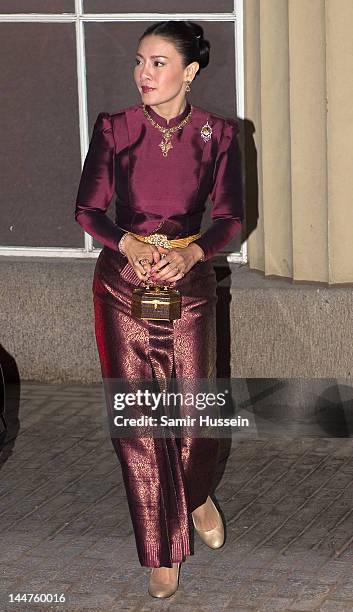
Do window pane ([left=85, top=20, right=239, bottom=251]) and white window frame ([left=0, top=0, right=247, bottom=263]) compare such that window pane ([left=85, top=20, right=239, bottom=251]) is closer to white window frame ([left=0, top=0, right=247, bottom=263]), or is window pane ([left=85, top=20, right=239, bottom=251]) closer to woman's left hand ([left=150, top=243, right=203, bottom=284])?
white window frame ([left=0, top=0, right=247, bottom=263])

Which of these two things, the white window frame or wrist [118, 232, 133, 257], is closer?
wrist [118, 232, 133, 257]

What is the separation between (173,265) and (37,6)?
4.03 m

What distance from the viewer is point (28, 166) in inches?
370

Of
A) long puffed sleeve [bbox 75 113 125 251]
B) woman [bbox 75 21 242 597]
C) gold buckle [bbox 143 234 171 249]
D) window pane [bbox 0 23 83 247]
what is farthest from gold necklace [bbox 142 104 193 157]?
window pane [bbox 0 23 83 247]

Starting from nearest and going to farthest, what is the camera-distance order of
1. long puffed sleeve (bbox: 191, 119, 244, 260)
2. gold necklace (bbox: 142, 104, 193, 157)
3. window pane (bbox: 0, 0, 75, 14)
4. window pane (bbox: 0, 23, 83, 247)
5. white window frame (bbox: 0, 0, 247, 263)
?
gold necklace (bbox: 142, 104, 193, 157) → long puffed sleeve (bbox: 191, 119, 244, 260) → white window frame (bbox: 0, 0, 247, 263) → window pane (bbox: 0, 0, 75, 14) → window pane (bbox: 0, 23, 83, 247)

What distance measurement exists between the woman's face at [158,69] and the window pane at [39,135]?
11.8 ft

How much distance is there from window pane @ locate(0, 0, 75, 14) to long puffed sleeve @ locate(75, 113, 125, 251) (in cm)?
350

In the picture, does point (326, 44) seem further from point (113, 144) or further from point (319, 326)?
point (113, 144)

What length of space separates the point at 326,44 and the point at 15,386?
292 cm

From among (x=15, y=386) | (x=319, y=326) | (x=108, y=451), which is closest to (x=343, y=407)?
(x=319, y=326)

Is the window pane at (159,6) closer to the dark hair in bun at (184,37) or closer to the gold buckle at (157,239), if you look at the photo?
the dark hair in bun at (184,37)

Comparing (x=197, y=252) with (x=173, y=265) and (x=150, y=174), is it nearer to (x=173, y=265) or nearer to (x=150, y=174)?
(x=173, y=265)

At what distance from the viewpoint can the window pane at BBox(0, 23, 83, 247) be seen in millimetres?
9219

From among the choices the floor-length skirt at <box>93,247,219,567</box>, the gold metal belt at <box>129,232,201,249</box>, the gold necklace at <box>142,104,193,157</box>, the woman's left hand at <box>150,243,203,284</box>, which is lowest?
the floor-length skirt at <box>93,247,219,567</box>
